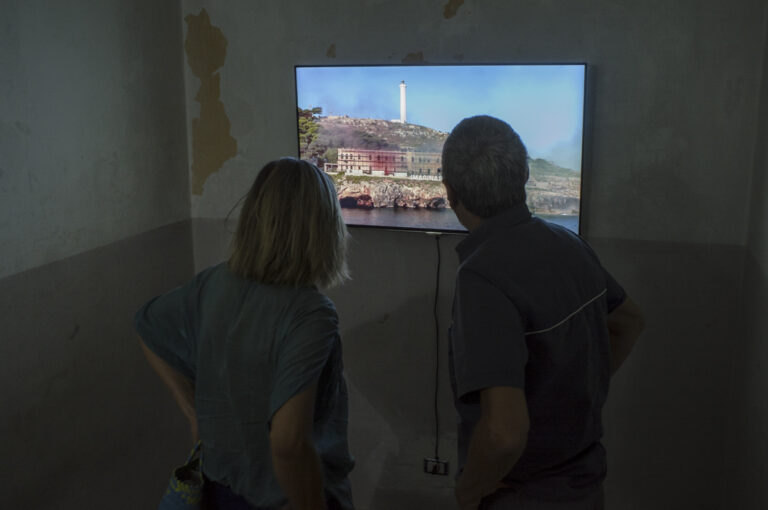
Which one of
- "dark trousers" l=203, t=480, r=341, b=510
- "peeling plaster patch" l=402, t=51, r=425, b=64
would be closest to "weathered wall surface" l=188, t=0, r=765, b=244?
"peeling plaster patch" l=402, t=51, r=425, b=64

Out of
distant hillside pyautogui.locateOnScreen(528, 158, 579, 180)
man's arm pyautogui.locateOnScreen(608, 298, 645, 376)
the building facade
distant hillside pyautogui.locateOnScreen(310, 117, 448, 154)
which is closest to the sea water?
the building facade

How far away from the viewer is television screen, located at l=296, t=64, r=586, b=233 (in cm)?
241

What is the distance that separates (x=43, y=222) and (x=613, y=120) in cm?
200

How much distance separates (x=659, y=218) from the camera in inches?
97.0

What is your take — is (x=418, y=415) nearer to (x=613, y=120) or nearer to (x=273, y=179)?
(x=613, y=120)

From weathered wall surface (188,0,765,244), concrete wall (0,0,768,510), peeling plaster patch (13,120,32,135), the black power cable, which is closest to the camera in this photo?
peeling plaster patch (13,120,32,135)

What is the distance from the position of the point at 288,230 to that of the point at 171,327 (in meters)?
0.39

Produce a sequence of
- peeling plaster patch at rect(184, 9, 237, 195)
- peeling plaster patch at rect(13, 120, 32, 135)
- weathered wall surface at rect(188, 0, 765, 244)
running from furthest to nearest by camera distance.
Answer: peeling plaster patch at rect(184, 9, 237, 195), weathered wall surface at rect(188, 0, 765, 244), peeling plaster patch at rect(13, 120, 32, 135)

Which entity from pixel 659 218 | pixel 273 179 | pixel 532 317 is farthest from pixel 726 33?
pixel 273 179

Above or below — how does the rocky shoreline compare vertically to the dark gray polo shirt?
above

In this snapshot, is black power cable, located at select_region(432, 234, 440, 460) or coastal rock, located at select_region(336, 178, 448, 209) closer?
coastal rock, located at select_region(336, 178, 448, 209)

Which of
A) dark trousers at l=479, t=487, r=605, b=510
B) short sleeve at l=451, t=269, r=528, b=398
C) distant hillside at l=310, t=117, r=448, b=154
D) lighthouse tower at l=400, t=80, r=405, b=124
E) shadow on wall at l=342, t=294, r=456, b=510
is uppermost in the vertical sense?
lighthouse tower at l=400, t=80, r=405, b=124

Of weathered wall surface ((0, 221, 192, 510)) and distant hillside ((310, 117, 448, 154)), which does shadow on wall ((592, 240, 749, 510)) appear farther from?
weathered wall surface ((0, 221, 192, 510))

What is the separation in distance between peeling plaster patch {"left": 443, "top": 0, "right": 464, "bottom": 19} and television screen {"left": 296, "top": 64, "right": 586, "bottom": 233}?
0.73 feet
